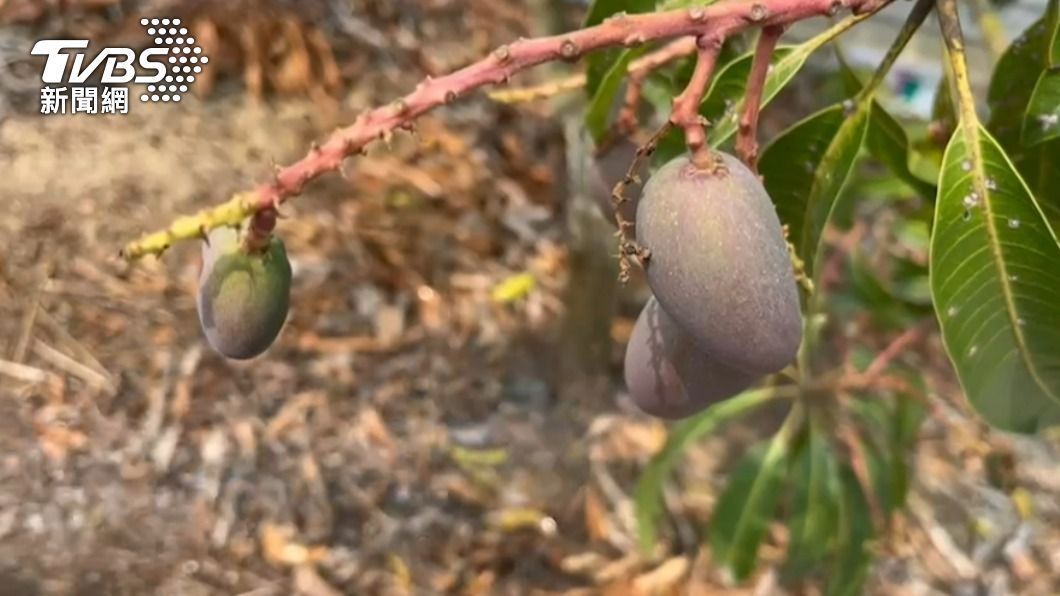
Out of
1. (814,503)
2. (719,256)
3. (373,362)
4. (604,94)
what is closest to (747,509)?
(814,503)

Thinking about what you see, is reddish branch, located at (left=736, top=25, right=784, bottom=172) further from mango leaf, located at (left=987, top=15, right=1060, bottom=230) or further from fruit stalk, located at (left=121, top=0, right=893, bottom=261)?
mango leaf, located at (left=987, top=15, right=1060, bottom=230)

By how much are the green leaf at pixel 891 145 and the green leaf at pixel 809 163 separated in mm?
119

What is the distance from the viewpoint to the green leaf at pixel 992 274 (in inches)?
23.5

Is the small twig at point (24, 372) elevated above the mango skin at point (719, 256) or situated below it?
below

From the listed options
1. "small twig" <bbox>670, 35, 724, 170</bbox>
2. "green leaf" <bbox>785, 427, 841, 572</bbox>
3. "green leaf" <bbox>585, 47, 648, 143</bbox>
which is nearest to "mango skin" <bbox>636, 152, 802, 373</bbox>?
"small twig" <bbox>670, 35, 724, 170</bbox>

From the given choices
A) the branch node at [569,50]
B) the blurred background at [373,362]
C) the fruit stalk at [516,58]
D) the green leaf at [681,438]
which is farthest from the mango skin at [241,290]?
the green leaf at [681,438]

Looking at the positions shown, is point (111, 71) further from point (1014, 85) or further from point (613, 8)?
point (1014, 85)

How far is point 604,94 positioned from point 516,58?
1.01ft

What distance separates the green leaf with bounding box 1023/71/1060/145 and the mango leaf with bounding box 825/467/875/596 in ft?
2.12

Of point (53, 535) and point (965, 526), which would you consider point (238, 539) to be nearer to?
point (53, 535)

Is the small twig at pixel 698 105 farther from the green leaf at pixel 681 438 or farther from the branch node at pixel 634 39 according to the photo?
the green leaf at pixel 681 438

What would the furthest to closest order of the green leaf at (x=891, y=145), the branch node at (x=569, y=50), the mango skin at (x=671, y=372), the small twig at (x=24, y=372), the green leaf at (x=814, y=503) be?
the green leaf at (x=814, y=503) < the small twig at (x=24, y=372) < the green leaf at (x=891, y=145) < the mango skin at (x=671, y=372) < the branch node at (x=569, y=50)

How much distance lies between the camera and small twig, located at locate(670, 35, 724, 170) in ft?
1.55

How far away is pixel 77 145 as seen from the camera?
A: 42.9 inches
